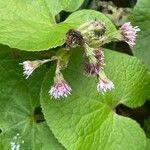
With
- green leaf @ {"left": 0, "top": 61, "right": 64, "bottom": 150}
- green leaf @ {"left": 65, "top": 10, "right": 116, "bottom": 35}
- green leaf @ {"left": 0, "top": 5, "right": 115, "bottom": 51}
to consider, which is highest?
green leaf @ {"left": 0, "top": 5, "right": 115, "bottom": 51}

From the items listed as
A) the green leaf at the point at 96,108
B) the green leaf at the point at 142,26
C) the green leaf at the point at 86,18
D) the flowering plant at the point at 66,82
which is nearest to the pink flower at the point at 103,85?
the flowering plant at the point at 66,82

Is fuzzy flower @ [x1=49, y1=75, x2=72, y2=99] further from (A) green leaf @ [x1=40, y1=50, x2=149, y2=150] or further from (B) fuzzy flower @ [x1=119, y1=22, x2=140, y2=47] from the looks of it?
(B) fuzzy flower @ [x1=119, y1=22, x2=140, y2=47]

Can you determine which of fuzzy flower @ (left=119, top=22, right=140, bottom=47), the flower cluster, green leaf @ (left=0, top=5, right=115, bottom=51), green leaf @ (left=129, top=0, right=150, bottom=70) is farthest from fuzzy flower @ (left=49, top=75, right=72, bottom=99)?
green leaf @ (left=129, top=0, right=150, bottom=70)

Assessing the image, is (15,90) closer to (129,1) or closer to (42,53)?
(42,53)

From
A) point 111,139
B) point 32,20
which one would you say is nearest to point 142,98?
point 111,139

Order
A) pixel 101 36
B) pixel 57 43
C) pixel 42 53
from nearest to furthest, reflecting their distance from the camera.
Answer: pixel 57 43
pixel 101 36
pixel 42 53

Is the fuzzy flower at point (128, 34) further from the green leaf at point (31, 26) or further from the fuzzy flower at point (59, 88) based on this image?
the fuzzy flower at point (59, 88)

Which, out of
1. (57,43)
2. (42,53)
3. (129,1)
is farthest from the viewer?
(129,1)
